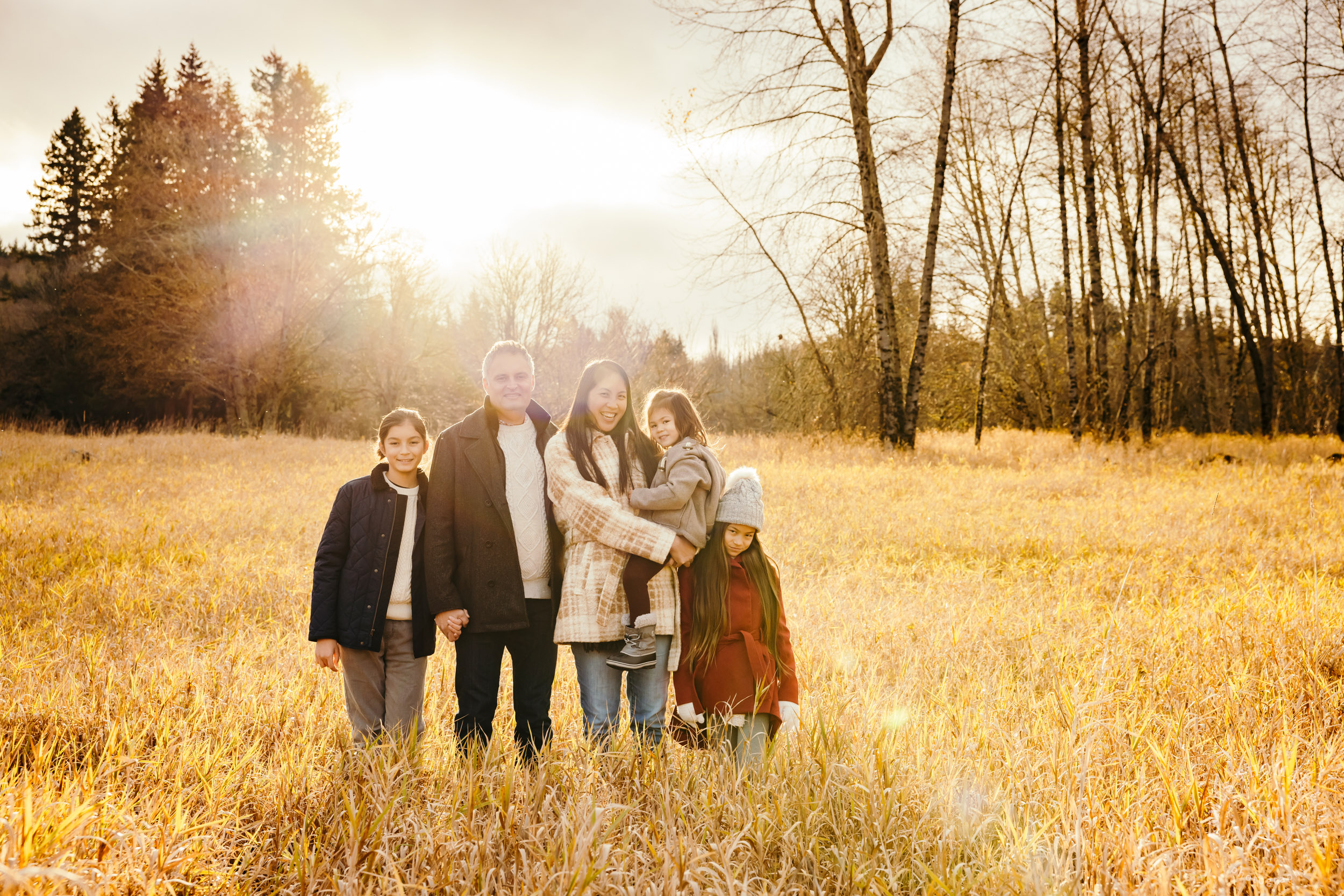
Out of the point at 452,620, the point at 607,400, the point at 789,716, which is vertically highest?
the point at 607,400

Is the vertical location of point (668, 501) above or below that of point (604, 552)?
above

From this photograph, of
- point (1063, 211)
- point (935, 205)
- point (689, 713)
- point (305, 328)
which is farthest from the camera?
point (305, 328)

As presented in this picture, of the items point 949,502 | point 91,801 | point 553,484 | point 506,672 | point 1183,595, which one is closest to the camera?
point 91,801

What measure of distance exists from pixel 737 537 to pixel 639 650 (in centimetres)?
63

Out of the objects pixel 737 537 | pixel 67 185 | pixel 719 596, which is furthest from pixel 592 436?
pixel 67 185

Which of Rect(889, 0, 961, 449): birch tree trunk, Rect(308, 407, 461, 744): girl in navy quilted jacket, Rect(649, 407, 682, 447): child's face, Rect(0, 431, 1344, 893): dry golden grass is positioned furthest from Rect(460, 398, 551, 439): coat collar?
Rect(889, 0, 961, 449): birch tree trunk

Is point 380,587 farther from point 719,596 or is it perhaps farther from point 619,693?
point 719,596

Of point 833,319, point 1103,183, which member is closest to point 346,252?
point 833,319

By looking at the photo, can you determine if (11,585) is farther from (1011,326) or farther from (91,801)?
(1011,326)

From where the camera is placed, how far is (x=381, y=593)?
293cm

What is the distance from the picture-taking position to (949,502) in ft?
29.9

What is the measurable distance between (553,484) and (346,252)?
24939mm

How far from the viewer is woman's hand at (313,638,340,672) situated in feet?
9.23

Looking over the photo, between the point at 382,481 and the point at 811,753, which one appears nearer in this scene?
the point at 811,753
